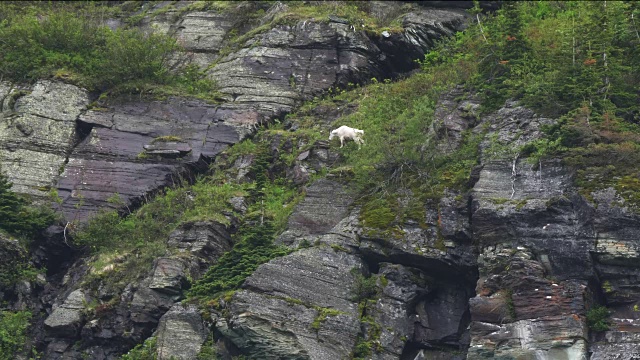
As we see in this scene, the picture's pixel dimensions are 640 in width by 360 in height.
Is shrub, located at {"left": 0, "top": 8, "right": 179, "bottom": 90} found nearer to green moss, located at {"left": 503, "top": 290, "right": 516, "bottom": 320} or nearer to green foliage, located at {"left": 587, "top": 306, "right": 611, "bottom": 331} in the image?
green moss, located at {"left": 503, "top": 290, "right": 516, "bottom": 320}

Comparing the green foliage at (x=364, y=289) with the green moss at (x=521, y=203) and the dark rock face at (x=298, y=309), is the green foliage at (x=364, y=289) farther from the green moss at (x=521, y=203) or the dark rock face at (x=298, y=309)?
the green moss at (x=521, y=203)

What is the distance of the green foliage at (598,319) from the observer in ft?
69.7

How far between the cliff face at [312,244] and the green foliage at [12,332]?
0.30 m

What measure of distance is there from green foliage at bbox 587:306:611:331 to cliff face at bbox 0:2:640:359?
0.10 metres

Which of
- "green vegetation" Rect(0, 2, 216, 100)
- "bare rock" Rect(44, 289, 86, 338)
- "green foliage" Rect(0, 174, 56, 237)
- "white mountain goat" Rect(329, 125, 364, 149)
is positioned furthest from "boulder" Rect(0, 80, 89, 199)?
"white mountain goat" Rect(329, 125, 364, 149)

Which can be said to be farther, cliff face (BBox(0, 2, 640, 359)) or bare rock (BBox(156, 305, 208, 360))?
bare rock (BBox(156, 305, 208, 360))

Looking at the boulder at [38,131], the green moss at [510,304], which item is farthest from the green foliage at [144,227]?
the green moss at [510,304]

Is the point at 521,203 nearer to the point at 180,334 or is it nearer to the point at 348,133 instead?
the point at 348,133

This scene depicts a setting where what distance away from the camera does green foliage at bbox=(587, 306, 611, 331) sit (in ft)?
69.7

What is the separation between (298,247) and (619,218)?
20.1 feet

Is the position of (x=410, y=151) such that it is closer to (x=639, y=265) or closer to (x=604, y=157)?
(x=604, y=157)

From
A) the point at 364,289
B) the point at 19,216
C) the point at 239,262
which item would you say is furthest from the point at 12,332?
the point at 364,289

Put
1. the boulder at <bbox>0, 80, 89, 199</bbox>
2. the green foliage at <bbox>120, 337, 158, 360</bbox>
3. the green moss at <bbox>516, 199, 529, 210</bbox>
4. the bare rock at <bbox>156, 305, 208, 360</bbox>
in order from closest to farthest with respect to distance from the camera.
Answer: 1. the green moss at <bbox>516, 199, 529, 210</bbox>
2. the bare rock at <bbox>156, 305, 208, 360</bbox>
3. the green foliage at <bbox>120, 337, 158, 360</bbox>
4. the boulder at <bbox>0, 80, 89, 199</bbox>

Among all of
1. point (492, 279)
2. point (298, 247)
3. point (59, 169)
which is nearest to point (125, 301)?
point (298, 247)
